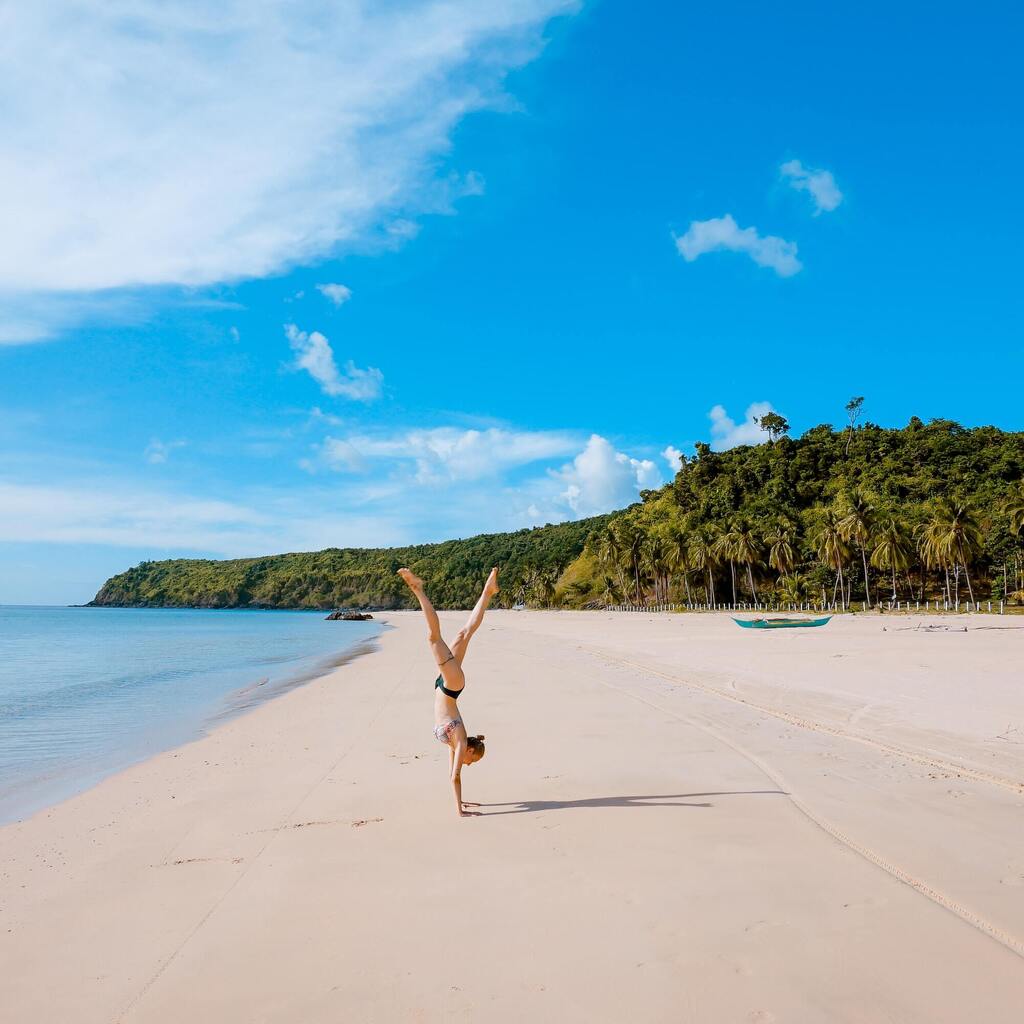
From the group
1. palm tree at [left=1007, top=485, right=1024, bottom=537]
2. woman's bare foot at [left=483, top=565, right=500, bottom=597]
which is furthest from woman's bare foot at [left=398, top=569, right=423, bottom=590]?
palm tree at [left=1007, top=485, right=1024, bottom=537]

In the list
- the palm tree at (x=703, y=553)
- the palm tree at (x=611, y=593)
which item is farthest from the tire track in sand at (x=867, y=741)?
the palm tree at (x=611, y=593)

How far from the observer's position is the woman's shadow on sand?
6930mm

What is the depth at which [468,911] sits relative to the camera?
15.3ft

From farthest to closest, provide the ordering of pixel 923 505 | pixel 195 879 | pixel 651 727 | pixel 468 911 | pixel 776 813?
pixel 923 505, pixel 651 727, pixel 776 813, pixel 195 879, pixel 468 911

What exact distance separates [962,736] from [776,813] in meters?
4.73

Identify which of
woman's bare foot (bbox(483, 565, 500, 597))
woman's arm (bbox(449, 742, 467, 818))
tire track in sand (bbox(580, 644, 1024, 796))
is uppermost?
woman's bare foot (bbox(483, 565, 500, 597))

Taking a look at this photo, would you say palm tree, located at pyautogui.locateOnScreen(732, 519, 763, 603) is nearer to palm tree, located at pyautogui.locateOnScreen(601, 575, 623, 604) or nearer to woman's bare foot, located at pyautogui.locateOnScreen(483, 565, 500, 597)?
palm tree, located at pyautogui.locateOnScreen(601, 575, 623, 604)

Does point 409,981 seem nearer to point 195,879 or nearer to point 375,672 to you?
point 195,879

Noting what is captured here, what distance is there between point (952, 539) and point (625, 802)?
208 feet

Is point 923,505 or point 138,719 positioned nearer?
point 138,719

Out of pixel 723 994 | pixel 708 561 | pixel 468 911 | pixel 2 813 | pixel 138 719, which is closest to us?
pixel 723 994

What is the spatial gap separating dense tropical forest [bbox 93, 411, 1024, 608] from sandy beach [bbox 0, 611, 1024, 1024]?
6153 centimetres

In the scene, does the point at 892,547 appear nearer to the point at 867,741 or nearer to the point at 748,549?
the point at 748,549

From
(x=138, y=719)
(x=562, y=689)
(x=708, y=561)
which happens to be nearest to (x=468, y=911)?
(x=562, y=689)
